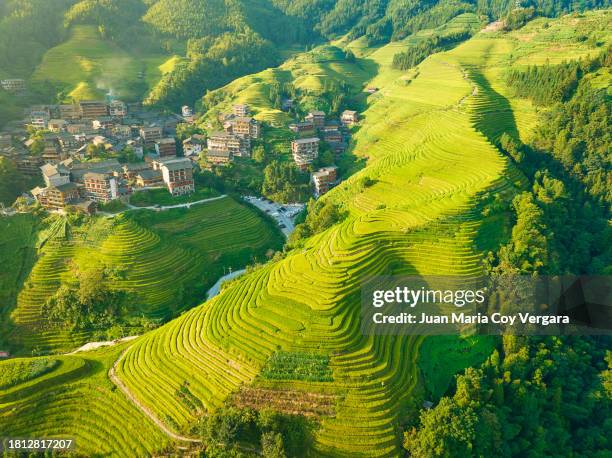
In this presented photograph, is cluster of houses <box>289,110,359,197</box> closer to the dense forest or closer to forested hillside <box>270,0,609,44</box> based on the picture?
the dense forest

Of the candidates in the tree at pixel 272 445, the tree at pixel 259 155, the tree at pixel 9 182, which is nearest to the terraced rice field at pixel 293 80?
the tree at pixel 259 155

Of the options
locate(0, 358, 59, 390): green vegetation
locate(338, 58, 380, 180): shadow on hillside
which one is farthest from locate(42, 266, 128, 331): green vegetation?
locate(338, 58, 380, 180): shadow on hillside

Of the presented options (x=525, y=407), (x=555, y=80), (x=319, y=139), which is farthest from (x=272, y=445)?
(x=555, y=80)

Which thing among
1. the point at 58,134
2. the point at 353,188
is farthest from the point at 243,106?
the point at 353,188

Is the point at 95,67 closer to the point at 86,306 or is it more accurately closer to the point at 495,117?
the point at 86,306

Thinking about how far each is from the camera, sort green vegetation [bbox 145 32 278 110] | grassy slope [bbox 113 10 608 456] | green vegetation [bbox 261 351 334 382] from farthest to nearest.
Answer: green vegetation [bbox 145 32 278 110] < green vegetation [bbox 261 351 334 382] < grassy slope [bbox 113 10 608 456]

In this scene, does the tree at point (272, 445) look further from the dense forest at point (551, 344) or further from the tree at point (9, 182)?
the tree at point (9, 182)
